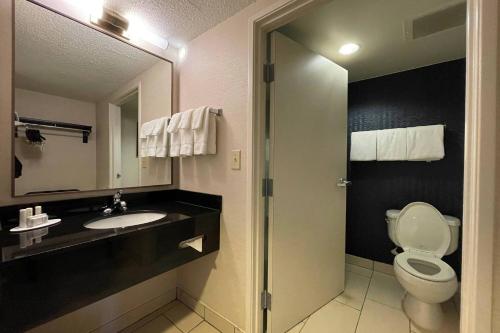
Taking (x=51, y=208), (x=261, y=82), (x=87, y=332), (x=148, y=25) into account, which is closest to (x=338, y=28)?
(x=261, y=82)

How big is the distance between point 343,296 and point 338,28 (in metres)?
2.16

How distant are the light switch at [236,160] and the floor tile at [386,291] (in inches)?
65.7

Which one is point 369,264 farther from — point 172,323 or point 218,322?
point 172,323

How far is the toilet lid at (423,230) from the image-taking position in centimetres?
177

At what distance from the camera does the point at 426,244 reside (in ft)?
5.98

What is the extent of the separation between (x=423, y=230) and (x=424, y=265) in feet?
0.94

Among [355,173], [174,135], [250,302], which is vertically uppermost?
[174,135]

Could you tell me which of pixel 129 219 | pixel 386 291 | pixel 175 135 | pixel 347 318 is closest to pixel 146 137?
pixel 175 135

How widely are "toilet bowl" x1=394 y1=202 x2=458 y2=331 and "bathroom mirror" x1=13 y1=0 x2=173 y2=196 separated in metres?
2.00

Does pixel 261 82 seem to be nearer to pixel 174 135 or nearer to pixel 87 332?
pixel 174 135

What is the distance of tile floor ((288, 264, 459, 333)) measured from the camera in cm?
148

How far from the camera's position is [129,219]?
137 centimetres

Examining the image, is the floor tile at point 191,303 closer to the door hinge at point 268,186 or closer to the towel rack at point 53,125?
the door hinge at point 268,186

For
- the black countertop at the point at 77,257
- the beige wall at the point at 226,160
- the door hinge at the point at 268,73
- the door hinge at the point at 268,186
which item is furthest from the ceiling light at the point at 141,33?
the door hinge at the point at 268,186
